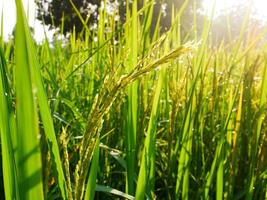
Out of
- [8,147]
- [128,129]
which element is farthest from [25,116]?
[128,129]

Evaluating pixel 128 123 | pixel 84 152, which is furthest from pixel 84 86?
pixel 84 152

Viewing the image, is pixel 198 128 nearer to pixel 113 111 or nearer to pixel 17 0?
pixel 113 111

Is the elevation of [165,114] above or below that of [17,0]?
below

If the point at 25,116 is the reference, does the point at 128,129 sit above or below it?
below

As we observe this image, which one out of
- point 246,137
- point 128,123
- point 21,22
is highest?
point 21,22

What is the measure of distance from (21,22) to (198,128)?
958 millimetres

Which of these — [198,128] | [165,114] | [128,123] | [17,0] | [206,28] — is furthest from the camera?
[165,114]

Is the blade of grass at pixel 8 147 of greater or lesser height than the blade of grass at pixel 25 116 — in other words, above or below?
below

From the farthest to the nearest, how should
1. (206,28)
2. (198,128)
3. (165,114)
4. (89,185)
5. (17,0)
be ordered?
1. (165,114)
2. (198,128)
3. (206,28)
4. (89,185)
5. (17,0)

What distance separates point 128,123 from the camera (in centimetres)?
80

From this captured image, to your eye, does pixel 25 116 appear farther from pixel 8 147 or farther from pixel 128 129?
pixel 128 129

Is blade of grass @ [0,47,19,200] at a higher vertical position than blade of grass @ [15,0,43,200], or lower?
lower

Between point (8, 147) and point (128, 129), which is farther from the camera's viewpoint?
point (128, 129)

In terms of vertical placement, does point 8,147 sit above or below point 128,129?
above
